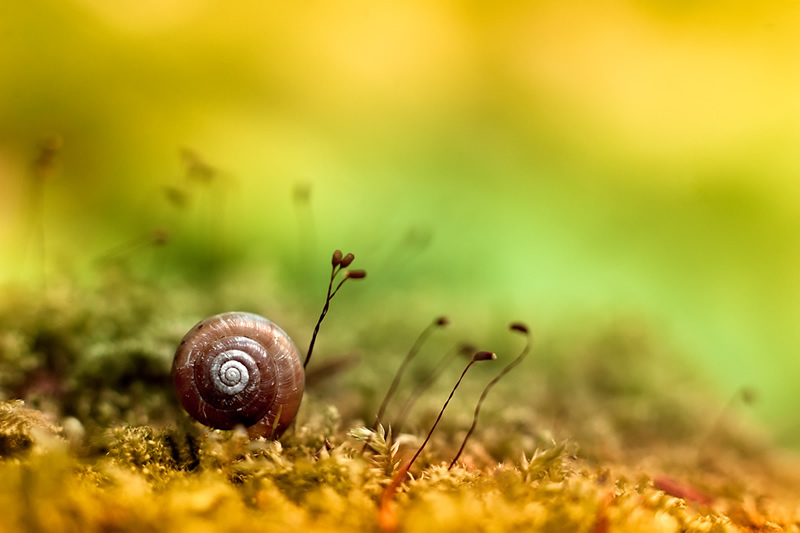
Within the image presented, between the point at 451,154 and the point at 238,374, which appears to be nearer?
the point at 238,374

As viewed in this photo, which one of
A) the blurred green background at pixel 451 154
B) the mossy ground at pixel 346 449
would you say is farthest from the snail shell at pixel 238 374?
the blurred green background at pixel 451 154

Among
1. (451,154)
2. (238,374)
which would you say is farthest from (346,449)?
(451,154)

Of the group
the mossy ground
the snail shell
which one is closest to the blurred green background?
the mossy ground

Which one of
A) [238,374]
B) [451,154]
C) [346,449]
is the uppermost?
[451,154]

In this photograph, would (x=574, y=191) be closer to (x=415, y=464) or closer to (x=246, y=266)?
(x=246, y=266)

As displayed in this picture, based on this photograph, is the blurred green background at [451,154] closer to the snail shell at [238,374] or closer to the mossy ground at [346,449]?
the mossy ground at [346,449]

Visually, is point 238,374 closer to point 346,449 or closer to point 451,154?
point 346,449
